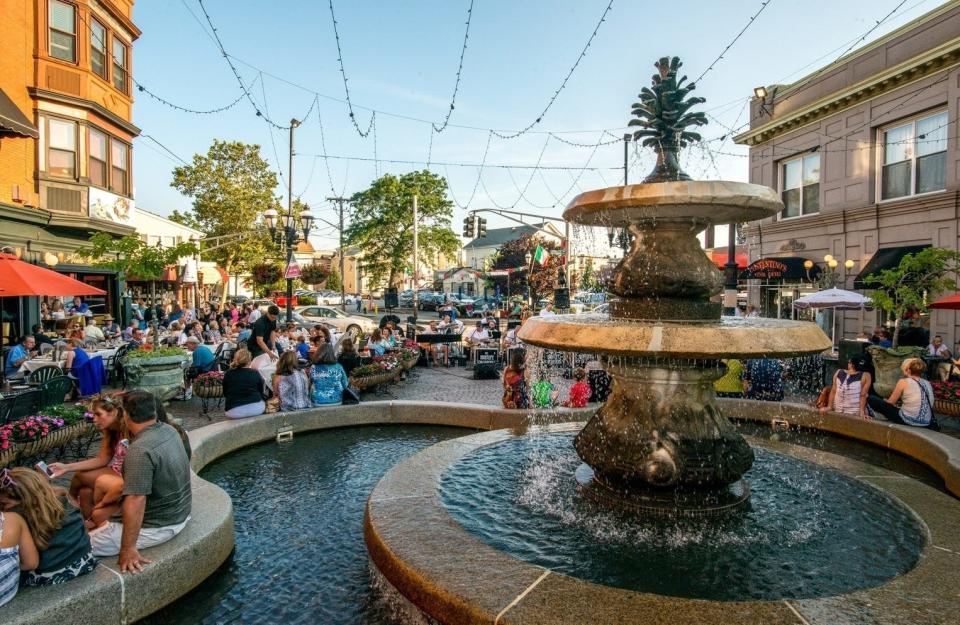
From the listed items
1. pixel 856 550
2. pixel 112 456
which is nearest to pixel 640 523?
pixel 856 550

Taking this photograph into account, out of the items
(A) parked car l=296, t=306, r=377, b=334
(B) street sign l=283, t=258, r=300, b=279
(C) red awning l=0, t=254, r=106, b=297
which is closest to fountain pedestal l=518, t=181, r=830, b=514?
(C) red awning l=0, t=254, r=106, b=297

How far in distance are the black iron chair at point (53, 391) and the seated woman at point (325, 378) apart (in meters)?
3.60

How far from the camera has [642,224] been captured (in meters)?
5.47

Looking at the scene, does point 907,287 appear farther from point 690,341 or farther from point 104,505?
point 104,505

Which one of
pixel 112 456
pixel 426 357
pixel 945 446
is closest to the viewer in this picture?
pixel 112 456

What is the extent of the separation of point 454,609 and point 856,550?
128 inches

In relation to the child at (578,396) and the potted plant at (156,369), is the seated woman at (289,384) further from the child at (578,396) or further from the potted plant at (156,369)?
the child at (578,396)

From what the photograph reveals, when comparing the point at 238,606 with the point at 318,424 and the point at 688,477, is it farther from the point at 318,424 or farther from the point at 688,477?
the point at 318,424

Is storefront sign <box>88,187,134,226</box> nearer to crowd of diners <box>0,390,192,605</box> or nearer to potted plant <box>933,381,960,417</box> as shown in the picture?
crowd of diners <box>0,390,192,605</box>

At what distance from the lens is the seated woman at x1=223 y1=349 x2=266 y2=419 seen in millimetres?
8297

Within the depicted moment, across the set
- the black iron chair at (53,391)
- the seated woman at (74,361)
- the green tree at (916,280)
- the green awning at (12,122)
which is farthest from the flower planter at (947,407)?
the green awning at (12,122)

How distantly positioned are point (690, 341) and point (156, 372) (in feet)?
32.1

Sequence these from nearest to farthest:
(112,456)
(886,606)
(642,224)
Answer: (886,606)
(112,456)
(642,224)

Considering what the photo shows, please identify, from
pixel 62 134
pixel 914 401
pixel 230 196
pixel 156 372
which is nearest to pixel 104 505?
pixel 156 372
